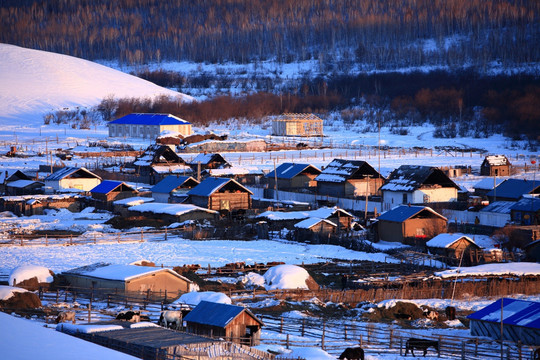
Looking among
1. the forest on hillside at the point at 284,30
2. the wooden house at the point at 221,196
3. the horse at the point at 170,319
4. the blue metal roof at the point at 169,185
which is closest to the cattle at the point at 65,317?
the horse at the point at 170,319

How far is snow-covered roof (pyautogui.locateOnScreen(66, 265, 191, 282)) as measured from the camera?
20.3m

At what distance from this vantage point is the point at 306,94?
108 metres

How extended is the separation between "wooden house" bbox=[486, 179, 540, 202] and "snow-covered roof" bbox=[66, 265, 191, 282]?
1659 centimetres

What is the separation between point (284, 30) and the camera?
151 meters

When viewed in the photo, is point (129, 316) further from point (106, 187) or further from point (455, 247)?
point (106, 187)

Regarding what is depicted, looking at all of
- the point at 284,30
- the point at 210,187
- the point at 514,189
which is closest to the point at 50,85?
the point at 284,30

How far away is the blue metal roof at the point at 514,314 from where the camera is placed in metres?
17.1

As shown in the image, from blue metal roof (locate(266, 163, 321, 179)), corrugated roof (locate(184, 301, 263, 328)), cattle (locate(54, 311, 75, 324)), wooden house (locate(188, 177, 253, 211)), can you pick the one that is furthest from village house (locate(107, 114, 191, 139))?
corrugated roof (locate(184, 301, 263, 328))

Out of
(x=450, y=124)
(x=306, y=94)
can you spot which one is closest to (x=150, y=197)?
(x=450, y=124)

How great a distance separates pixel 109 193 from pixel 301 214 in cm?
890

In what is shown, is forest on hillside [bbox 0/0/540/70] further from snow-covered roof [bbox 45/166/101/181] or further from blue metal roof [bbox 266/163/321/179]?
snow-covered roof [bbox 45/166/101/181]

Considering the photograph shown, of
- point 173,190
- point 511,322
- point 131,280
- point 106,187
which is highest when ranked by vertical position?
point 106,187

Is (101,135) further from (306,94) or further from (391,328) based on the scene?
(391,328)

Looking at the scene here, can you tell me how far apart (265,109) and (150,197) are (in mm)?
55267
